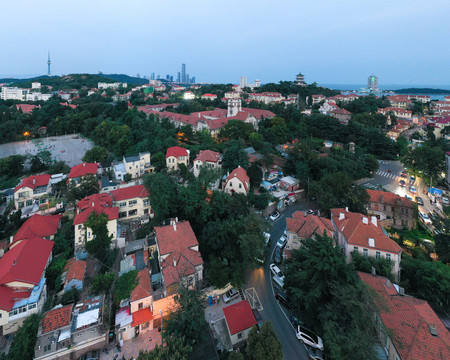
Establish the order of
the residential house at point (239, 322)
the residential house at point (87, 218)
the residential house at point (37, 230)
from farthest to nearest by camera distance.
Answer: the residential house at point (37, 230) < the residential house at point (87, 218) < the residential house at point (239, 322)

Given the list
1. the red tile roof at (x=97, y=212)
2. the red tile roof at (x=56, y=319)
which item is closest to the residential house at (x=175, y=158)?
the red tile roof at (x=97, y=212)

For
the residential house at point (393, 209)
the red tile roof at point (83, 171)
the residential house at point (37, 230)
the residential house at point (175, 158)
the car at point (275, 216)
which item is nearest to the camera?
the residential house at point (37, 230)

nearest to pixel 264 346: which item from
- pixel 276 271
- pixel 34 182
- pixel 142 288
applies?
pixel 276 271

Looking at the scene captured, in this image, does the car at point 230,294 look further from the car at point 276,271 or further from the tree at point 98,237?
the tree at point 98,237

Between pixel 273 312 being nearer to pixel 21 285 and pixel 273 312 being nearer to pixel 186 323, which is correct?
pixel 186 323

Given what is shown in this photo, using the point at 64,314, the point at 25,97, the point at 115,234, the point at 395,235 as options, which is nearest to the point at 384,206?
the point at 395,235

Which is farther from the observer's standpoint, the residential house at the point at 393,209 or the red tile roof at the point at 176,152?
the red tile roof at the point at 176,152
